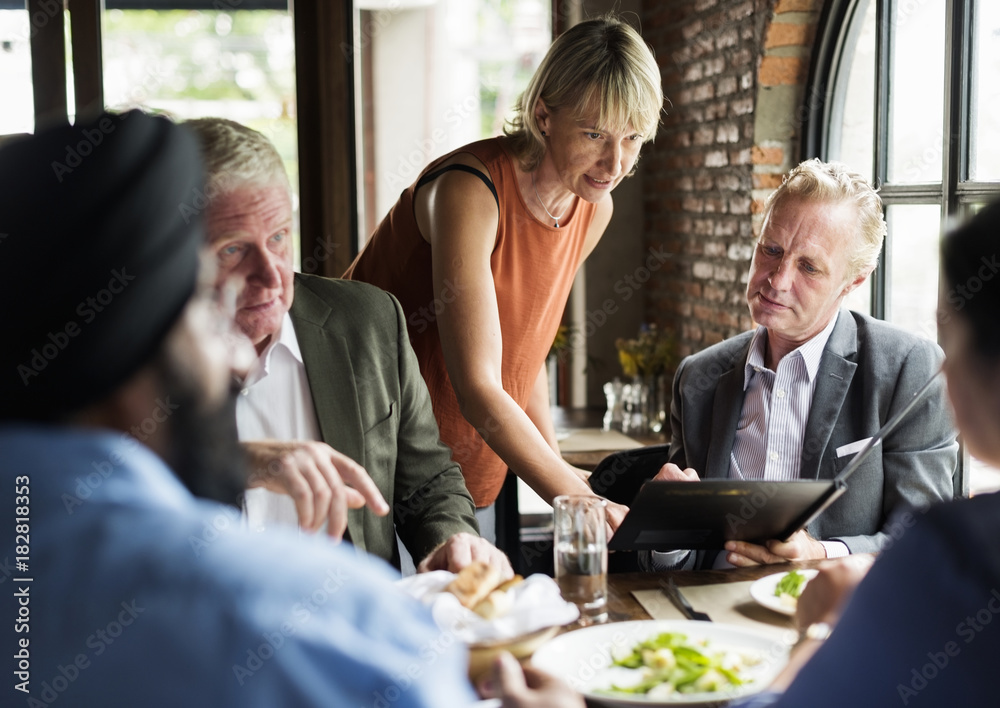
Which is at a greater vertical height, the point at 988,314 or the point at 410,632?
the point at 988,314

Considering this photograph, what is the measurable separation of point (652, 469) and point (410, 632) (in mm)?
1604

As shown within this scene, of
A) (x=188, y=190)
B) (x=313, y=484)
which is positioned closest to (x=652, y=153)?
(x=313, y=484)

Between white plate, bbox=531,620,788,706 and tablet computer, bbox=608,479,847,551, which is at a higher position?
tablet computer, bbox=608,479,847,551

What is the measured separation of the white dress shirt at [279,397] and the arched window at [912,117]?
1608 millimetres

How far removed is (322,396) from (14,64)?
11.0 feet

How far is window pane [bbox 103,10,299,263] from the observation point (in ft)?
14.3

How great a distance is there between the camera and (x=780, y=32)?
131 inches

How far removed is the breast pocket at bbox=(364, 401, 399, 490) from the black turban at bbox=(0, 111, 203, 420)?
3.54 feet

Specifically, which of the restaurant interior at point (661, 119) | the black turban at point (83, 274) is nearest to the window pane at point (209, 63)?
the restaurant interior at point (661, 119)

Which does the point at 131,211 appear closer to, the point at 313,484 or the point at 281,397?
the point at 313,484

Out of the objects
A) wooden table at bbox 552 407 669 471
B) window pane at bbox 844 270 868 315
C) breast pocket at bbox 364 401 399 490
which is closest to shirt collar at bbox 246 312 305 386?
breast pocket at bbox 364 401 399 490

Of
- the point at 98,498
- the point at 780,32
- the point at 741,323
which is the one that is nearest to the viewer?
the point at 98,498

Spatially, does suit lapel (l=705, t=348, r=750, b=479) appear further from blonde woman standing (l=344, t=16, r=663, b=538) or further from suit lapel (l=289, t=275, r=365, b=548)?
suit lapel (l=289, t=275, r=365, b=548)

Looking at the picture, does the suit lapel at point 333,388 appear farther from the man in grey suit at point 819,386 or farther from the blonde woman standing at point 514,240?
the man in grey suit at point 819,386
